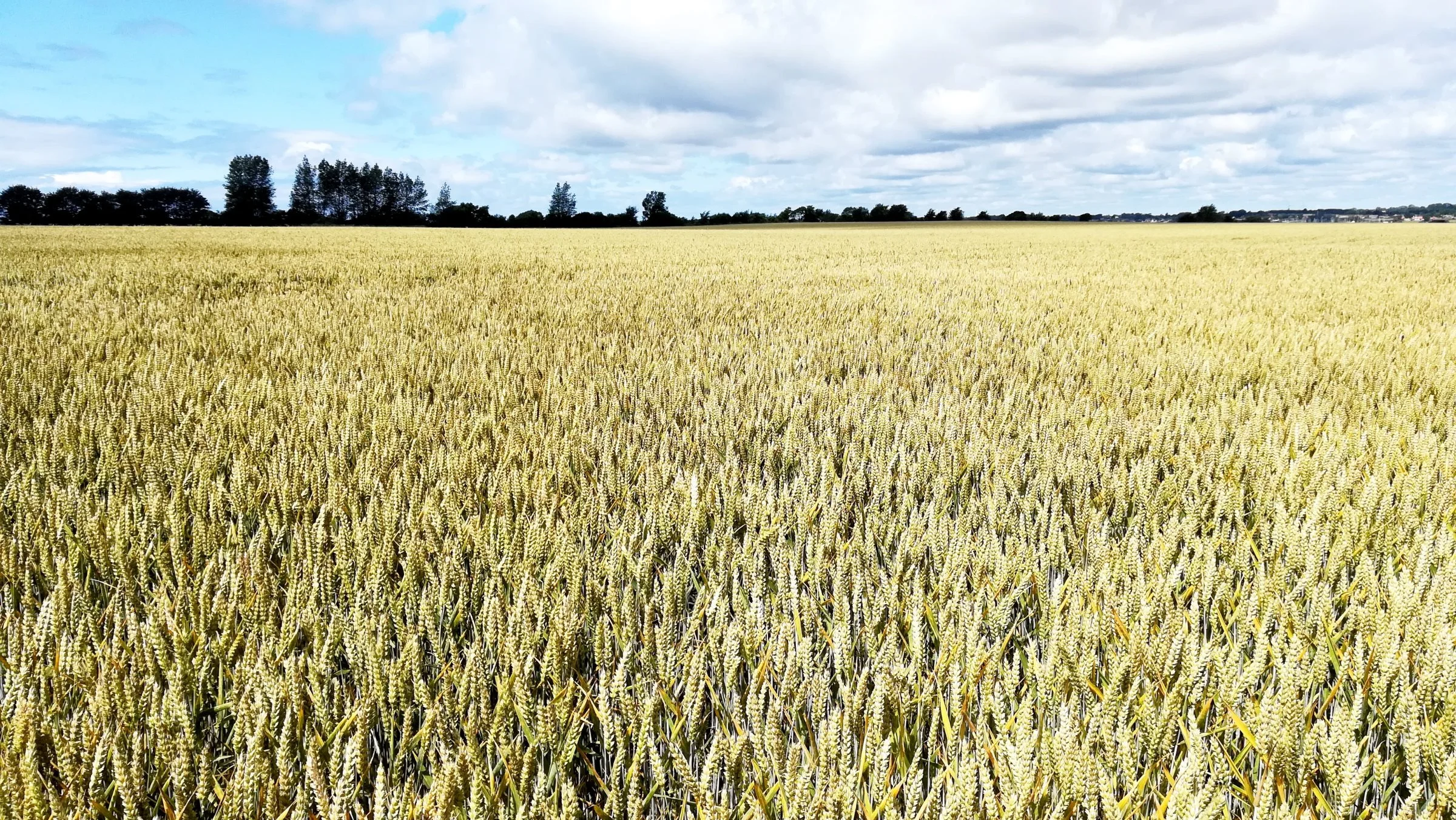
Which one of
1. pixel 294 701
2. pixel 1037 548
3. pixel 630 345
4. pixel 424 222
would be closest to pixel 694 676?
pixel 294 701

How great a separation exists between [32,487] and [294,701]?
1.40 meters

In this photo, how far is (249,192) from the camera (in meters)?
63.0

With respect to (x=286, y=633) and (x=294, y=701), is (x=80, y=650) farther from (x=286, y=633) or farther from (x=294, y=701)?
(x=294, y=701)

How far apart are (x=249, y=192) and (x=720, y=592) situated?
75816 mm

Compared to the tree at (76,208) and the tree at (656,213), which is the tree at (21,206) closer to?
the tree at (76,208)

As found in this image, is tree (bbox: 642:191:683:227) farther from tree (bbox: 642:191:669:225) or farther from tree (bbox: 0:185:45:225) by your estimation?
tree (bbox: 0:185:45:225)

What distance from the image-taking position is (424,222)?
193 ft

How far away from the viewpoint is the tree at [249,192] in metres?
58.0

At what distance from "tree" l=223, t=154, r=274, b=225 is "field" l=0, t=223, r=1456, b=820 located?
209 ft

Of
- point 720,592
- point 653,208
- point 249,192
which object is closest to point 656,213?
point 653,208

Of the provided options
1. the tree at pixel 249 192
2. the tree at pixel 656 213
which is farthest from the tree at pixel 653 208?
the tree at pixel 249 192

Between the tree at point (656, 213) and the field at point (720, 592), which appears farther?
the tree at point (656, 213)

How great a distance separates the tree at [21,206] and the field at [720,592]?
7501 centimetres

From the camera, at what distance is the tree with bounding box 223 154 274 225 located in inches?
2283
